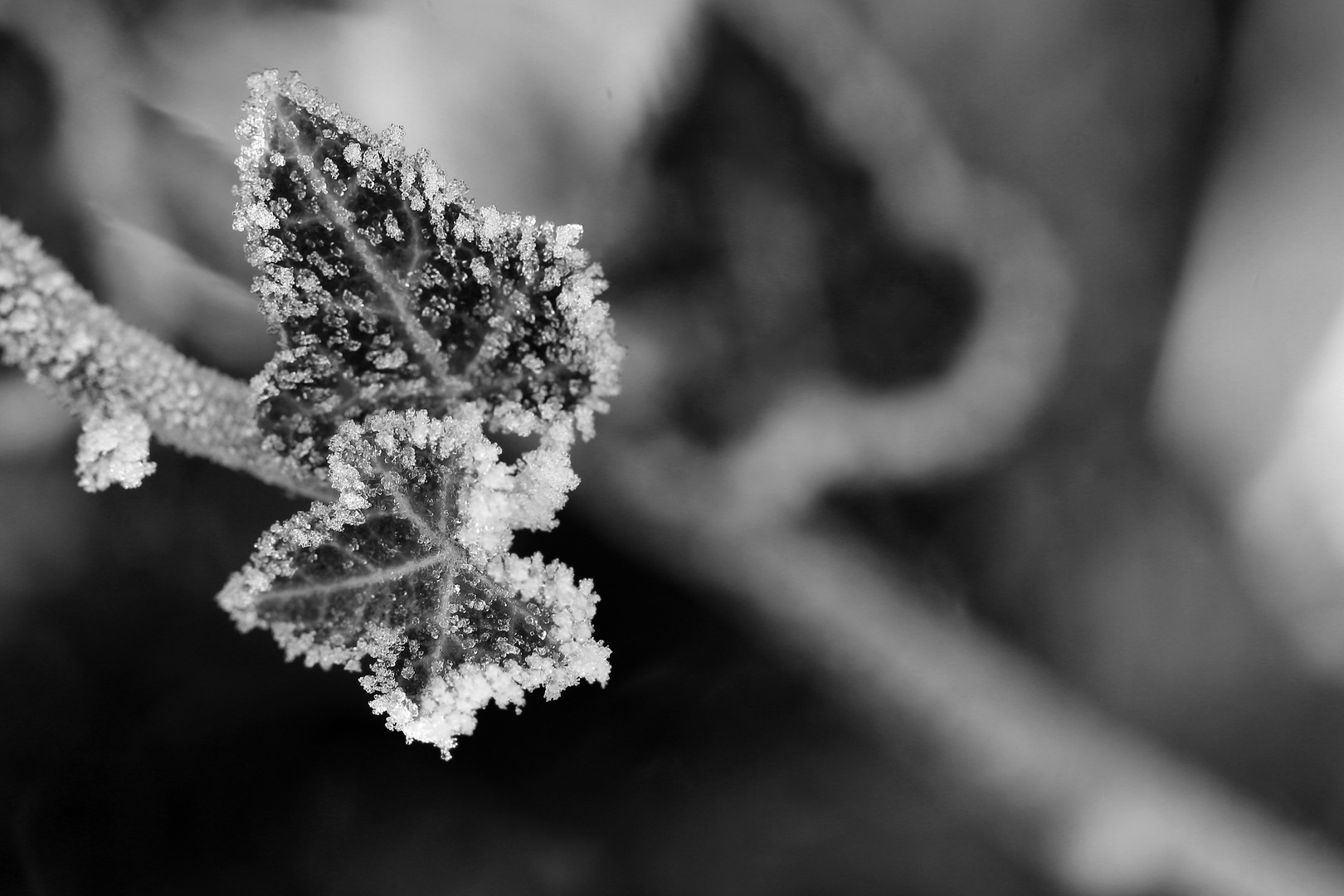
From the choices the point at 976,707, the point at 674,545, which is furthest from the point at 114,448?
the point at 976,707

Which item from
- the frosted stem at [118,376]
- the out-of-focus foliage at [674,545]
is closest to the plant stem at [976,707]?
the out-of-focus foliage at [674,545]

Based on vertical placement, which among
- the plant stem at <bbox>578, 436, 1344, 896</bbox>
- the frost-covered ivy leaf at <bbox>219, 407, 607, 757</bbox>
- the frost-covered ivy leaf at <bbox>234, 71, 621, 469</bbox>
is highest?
the plant stem at <bbox>578, 436, 1344, 896</bbox>

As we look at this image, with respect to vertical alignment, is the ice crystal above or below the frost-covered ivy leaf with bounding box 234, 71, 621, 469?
below

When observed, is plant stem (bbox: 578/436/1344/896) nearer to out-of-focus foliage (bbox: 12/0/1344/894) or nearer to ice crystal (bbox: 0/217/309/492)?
out-of-focus foliage (bbox: 12/0/1344/894)

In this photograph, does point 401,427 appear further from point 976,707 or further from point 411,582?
point 976,707

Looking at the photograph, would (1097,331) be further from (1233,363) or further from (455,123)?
(455,123)

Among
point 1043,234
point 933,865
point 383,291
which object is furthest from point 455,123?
point 933,865

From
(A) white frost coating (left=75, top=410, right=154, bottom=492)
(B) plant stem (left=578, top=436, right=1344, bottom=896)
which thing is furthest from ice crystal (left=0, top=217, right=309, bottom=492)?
(B) plant stem (left=578, top=436, right=1344, bottom=896)
